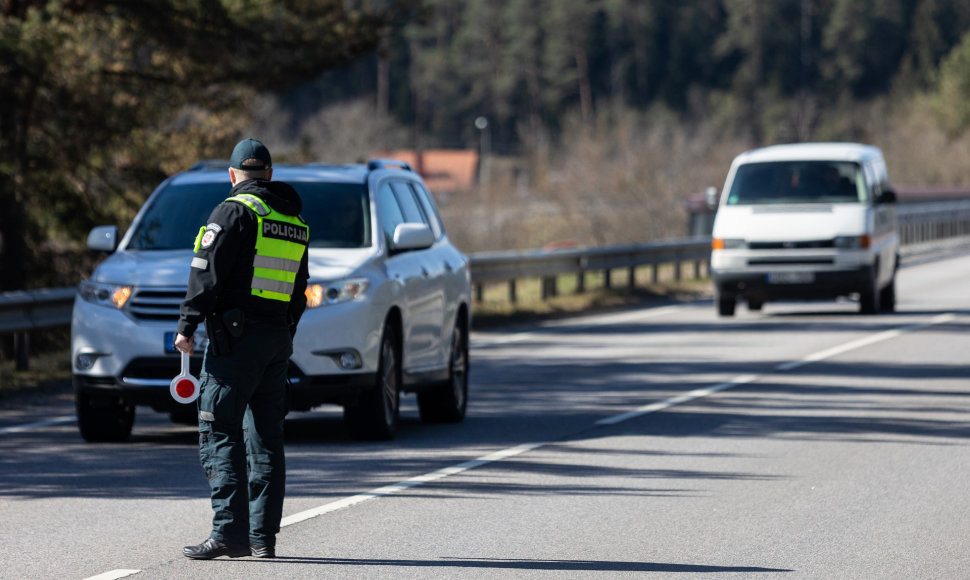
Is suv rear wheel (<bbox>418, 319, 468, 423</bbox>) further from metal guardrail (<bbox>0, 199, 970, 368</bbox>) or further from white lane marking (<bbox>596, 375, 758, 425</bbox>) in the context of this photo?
metal guardrail (<bbox>0, 199, 970, 368</bbox>)

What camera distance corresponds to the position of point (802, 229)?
69.6 feet

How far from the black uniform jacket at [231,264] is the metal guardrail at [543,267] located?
803cm

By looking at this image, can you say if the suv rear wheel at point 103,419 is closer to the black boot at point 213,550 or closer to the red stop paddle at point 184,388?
the red stop paddle at point 184,388

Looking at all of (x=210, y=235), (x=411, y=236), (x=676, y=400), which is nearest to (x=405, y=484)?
(x=411, y=236)

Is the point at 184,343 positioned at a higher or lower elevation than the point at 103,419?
higher

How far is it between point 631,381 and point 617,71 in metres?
93.4

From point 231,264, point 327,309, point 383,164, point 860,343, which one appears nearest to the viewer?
point 231,264

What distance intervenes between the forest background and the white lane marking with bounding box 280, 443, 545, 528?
10.9 m

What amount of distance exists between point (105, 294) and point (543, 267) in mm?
13990

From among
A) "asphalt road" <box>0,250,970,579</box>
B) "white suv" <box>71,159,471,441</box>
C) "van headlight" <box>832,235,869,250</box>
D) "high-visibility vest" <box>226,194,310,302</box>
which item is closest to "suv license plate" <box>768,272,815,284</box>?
"van headlight" <box>832,235,869,250</box>

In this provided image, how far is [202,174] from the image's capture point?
11930mm

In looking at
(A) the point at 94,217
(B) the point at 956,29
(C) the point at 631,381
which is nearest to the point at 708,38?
(B) the point at 956,29

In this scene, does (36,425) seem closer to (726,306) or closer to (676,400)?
(676,400)

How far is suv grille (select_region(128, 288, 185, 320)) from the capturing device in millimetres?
10344
